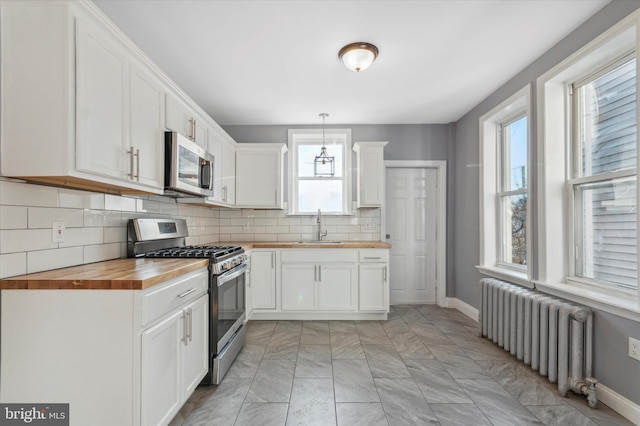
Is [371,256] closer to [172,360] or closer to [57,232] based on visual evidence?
[172,360]

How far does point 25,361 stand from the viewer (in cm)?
133

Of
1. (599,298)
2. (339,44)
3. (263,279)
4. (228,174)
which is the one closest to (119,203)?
(228,174)

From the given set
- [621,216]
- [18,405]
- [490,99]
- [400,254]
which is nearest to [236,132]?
[400,254]

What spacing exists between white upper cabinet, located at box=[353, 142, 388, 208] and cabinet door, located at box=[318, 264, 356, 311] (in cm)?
93

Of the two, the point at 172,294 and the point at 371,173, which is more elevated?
the point at 371,173

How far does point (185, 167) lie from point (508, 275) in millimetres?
3075

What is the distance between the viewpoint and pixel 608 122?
2.12m

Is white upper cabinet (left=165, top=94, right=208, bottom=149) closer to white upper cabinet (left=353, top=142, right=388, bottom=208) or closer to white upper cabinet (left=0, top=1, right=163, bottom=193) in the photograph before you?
white upper cabinet (left=0, top=1, right=163, bottom=193)

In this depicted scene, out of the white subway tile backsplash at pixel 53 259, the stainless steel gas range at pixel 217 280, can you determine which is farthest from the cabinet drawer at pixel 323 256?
the white subway tile backsplash at pixel 53 259

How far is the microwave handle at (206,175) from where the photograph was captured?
2637 millimetres

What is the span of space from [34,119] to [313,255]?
8.87ft

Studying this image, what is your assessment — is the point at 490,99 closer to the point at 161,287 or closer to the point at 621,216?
the point at 621,216

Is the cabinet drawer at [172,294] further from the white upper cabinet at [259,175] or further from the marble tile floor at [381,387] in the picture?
the white upper cabinet at [259,175]

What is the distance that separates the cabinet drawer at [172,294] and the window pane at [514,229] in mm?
2964
